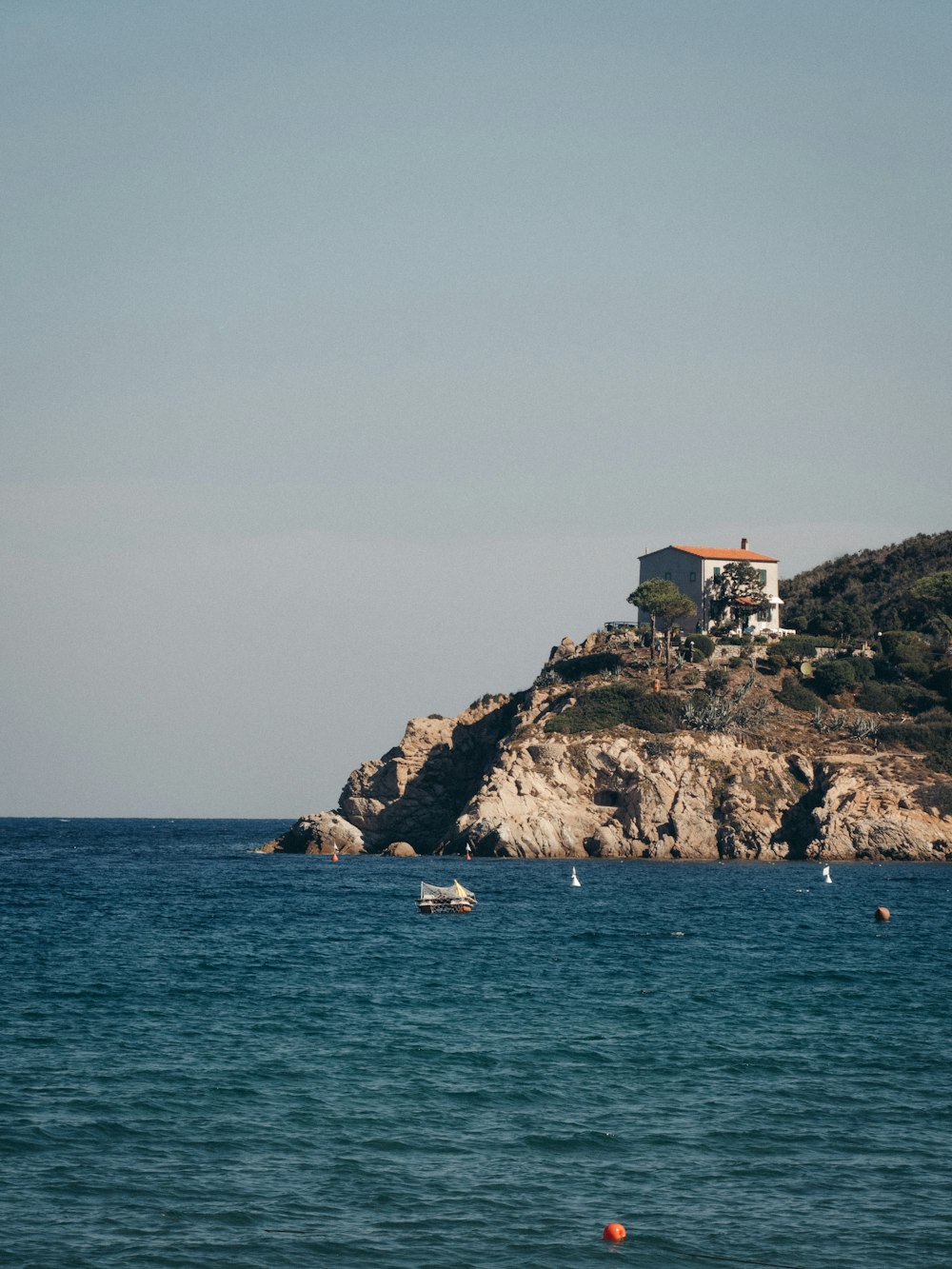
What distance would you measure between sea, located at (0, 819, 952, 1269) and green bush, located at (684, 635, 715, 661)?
66482 millimetres

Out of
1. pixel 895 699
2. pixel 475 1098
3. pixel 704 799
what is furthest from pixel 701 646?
pixel 475 1098

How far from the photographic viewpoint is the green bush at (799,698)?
11981 cm

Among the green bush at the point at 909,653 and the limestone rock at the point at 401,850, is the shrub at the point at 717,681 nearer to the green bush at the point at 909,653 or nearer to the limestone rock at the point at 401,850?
the green bush at the point at 909,653

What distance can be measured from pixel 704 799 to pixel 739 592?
109 feet

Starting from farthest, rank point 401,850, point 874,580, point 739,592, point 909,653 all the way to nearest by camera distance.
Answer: point 874,580 < point 739,592 < point 401,850 < point 909,653

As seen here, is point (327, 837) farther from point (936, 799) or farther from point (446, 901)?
point (446, 901)

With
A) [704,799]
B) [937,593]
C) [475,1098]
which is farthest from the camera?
[937,593]

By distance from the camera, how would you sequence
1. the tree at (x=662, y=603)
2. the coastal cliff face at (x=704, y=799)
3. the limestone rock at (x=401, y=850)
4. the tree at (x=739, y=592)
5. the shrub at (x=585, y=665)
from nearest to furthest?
the coastal cliff face at (x=704, y=799), the limestone rock at (x=401, y=850), the tree at (x=662, y=603), the shrub at (x=585, y=665), the tree at (x=739, y=592)

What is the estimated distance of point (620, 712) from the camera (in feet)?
386

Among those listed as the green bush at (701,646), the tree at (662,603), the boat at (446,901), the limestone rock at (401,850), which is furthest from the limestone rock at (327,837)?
the boat at (446,901)

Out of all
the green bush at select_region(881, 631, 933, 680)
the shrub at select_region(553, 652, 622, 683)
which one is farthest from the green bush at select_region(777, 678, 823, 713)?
the shrub at select_region(553, 652, 622, 683)

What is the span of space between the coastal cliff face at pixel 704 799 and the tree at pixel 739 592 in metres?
20.1

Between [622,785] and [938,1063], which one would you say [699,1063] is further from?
[622,785]

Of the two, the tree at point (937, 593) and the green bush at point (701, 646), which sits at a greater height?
the tree at point (937, 593)
